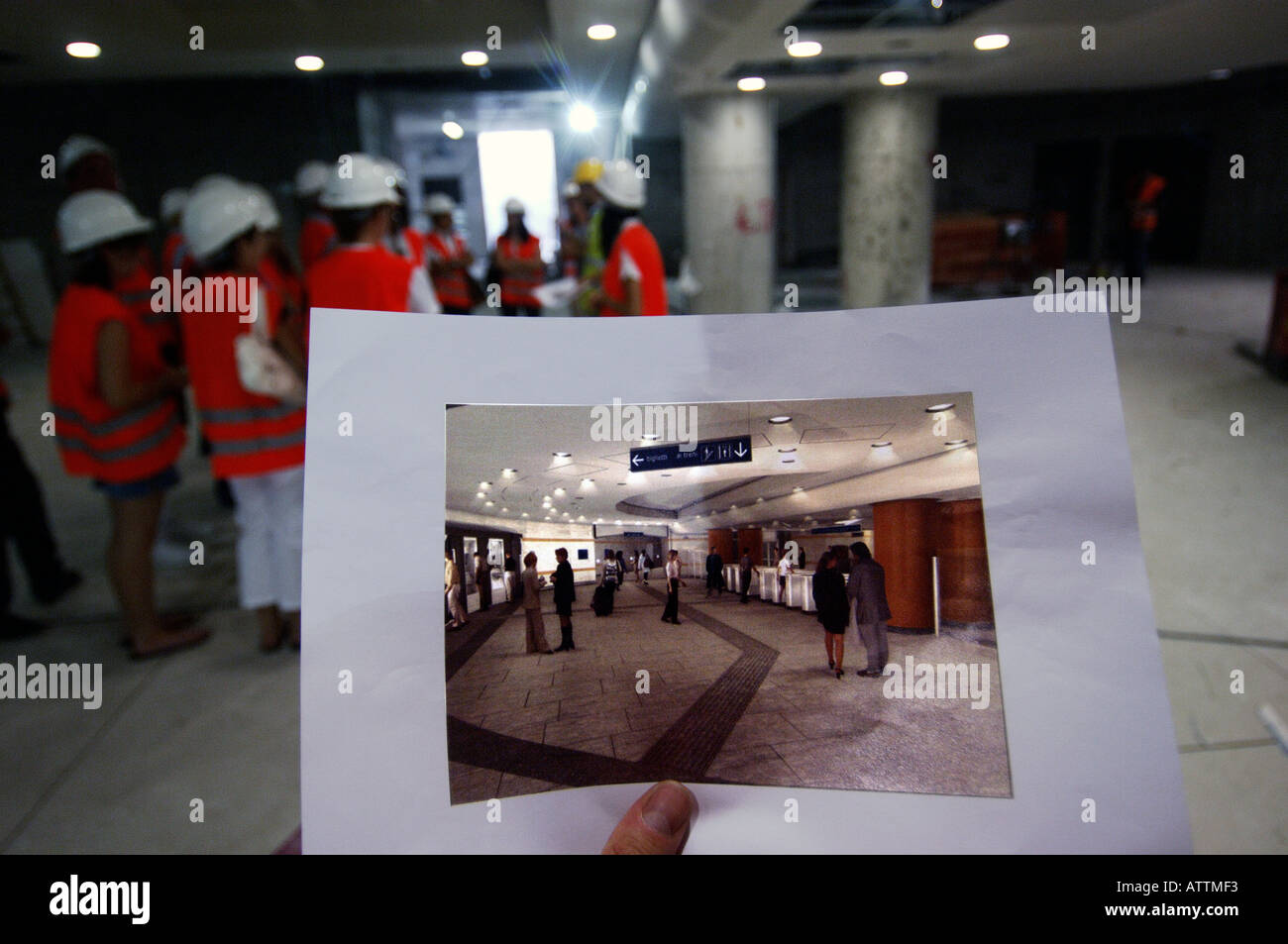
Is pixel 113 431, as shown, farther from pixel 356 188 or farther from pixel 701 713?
pixel 701 713

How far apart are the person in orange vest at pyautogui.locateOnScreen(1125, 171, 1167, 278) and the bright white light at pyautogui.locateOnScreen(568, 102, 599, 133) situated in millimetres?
8292

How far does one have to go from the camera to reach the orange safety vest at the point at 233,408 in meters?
2.17

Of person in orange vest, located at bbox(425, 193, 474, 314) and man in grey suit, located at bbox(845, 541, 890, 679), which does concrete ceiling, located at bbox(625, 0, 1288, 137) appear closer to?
person in orange vest, located at bbox(425, 193, 474, 314)

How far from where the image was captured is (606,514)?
2.05ft

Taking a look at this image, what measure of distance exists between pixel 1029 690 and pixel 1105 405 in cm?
23

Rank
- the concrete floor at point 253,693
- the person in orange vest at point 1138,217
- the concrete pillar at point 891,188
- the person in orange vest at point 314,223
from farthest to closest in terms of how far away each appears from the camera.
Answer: the person in orange vest at point 1138,217, the concrete pillar at point 891,188, the person in orange vest at point 314,223, the concrete floor at point 253,693

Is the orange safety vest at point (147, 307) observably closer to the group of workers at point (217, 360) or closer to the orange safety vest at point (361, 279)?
the group of workers at point (217, 360)

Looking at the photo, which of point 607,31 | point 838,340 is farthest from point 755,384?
point 607,31

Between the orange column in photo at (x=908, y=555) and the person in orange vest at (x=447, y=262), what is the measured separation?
16.0 feet

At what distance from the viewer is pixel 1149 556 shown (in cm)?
277

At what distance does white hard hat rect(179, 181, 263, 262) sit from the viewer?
2078 millimetres

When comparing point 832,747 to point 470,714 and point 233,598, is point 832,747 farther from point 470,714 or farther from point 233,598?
point 233,598

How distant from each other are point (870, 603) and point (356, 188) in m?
1.60

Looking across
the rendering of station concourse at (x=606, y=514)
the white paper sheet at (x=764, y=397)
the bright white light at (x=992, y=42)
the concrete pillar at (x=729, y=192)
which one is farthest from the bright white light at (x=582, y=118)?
the white paper sheet at (x=764, y=397)
